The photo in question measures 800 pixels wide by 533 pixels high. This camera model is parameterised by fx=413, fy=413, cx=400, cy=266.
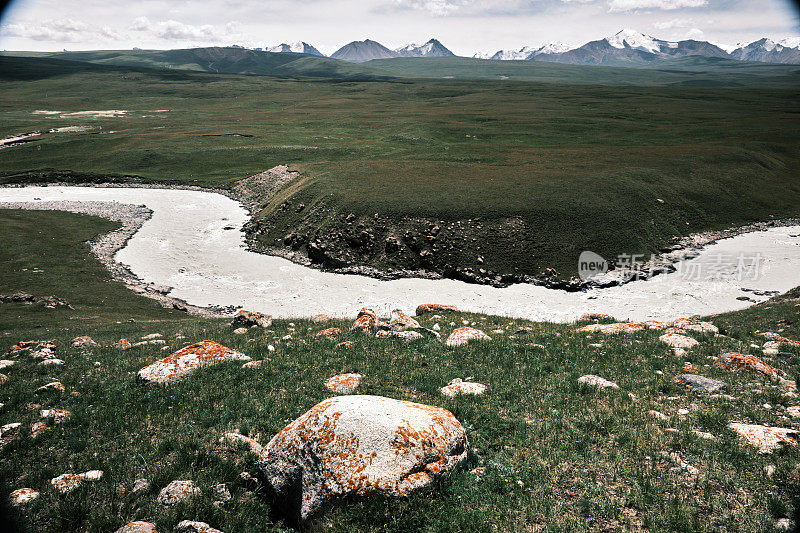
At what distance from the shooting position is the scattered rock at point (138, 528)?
7930 mm

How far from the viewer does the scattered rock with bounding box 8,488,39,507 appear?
8.70 metres

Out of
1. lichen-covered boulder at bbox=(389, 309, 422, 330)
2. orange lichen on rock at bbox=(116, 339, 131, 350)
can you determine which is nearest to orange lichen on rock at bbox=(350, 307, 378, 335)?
lichen-covered boulder at bbox=(389, 309, 422, 330)

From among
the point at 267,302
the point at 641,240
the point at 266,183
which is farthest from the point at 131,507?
the point at 266,183

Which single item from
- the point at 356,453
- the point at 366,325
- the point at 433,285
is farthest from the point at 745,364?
the point at 433,285

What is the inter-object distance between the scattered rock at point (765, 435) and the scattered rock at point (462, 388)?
6.82 metres

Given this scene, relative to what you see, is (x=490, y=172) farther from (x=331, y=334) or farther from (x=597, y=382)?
(x=597, y=382)

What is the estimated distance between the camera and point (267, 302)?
48781mm

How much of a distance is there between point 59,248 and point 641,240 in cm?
8453

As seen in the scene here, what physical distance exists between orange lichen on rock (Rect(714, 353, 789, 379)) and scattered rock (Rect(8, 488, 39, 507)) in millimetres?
21107

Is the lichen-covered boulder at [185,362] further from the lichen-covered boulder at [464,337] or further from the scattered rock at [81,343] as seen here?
the scattered rock at [81,343]

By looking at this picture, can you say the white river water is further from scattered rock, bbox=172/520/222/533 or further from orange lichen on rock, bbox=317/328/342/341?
scattered rock, bbox=172/520/222/533

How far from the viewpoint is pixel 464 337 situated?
20250 millimetres

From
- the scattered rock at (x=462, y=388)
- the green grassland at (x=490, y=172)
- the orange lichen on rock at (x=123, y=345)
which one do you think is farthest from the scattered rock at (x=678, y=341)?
the green grassland at (x=490, y=172)

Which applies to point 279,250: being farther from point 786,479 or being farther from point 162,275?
point 786,479
